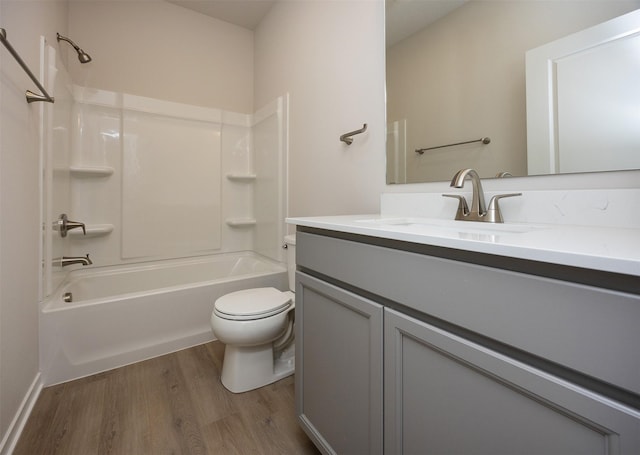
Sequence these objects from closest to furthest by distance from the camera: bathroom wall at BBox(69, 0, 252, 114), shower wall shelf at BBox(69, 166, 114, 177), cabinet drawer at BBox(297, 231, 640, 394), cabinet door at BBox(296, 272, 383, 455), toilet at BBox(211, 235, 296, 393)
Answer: cabinet drawer at BBox(297, 231, 640, 394), cabinet door at BBox(296, 272, 383, 455), toilet at BBox(211, 235, 296, 393), shower wall shelf at BBox(69, 166, 114, 177), bathroom wall at BBox(69, 0, 252, 114)

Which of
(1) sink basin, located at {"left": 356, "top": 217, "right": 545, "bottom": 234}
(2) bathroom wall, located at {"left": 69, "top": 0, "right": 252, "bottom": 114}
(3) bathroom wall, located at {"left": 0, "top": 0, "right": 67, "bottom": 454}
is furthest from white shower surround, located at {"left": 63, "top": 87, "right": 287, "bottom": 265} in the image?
(1) sink basin, located at {"left": 356, "top": 217, "right": 545, "bottom": 234}

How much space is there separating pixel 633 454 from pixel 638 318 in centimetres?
19

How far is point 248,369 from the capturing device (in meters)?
1.48

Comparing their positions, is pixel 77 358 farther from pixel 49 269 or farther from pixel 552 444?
pixel 552 444

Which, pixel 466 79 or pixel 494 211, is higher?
pixel 466 79

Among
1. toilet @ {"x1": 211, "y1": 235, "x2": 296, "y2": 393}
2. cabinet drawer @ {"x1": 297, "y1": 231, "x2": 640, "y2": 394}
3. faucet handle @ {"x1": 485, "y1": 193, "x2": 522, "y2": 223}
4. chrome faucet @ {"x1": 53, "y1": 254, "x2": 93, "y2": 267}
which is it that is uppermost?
faucet handle @ {"x1": 485, "y1": 193, "x2": 522, "y2": 223}

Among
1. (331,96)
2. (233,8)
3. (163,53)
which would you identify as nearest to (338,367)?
(331,96)

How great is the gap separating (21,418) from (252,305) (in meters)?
1.03

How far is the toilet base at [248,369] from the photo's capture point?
1.46 meters

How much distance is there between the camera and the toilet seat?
1.39 meters

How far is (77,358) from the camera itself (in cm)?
155

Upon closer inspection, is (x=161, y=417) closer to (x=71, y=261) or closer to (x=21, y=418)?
(x=21, y=418)

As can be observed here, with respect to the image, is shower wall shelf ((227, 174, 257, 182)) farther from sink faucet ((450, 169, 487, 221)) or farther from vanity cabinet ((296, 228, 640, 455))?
sink faucet ((450, 169, 487, 221))

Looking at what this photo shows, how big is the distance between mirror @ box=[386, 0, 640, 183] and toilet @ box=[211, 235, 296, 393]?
0.91m
